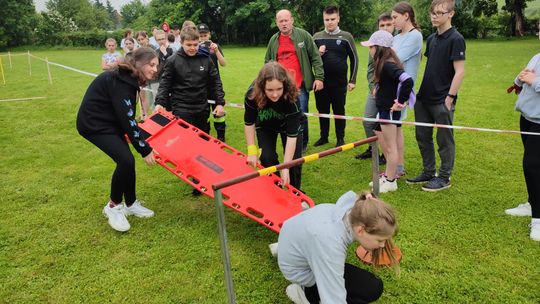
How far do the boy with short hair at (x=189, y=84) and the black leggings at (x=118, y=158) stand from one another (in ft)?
3.44

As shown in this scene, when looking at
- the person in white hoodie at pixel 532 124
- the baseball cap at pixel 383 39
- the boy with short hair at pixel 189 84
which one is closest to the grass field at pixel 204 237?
the person in white hoodie at pixel 532 124

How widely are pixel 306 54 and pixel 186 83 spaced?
1.88m

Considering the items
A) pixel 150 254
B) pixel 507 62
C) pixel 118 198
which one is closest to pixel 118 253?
pixel 150 254

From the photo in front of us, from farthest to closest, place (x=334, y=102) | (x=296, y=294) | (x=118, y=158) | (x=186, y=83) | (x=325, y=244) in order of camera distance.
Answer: (x=334, y=102) → (x=186, y=83) → (x=118, y=158) → (x=296, y=294) → (x=325, y=244)

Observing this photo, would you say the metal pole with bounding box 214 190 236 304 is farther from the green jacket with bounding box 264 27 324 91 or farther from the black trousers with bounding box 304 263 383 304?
the green jacket with bounding box 264 27 324 91

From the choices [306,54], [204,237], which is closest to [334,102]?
[306,54]

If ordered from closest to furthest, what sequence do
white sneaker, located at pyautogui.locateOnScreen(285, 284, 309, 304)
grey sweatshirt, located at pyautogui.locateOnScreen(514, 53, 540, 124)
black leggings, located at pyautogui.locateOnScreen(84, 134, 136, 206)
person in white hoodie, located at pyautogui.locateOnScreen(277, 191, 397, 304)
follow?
person in white hoodie, located at pyautogui.locateOnScreen(277, 191, 397, 304) < white sneaker, located at pyautogui.locateOnScreen(285, 284, 309, 304) < grey sweatshirt, located at pyautogui.locateOnScreen(514, 53, 540, 124) < black leggings, located at pyautogui.locateOnScreen(84, 134, 136, 206)

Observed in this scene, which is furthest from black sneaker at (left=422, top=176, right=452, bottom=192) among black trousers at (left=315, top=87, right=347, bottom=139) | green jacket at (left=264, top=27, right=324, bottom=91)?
green jacket at (left=264, top=27, right=324, bottom=91)

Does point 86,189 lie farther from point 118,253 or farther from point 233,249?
point 233,249

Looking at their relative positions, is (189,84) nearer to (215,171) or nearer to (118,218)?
(215,171)

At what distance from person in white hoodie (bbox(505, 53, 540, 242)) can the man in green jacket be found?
8.55 feet

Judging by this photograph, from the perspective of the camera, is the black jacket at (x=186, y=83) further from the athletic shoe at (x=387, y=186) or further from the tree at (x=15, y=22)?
the tree at (x=15, y=22)

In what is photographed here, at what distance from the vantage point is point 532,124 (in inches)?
140

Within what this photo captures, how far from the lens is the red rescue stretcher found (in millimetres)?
3742
